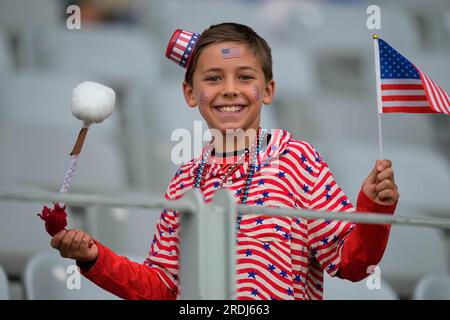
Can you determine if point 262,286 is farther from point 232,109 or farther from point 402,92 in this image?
point 402,92

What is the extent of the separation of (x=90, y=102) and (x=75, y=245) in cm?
20

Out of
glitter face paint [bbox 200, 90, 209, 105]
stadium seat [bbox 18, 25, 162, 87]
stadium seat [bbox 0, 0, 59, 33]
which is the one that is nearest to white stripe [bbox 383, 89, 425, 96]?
glitter face paint [bbox 200, 90, 209, 105]

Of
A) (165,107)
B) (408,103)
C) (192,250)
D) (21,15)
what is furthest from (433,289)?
(21,15)

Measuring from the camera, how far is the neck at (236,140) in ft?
5.29

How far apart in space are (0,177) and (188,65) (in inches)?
53.3

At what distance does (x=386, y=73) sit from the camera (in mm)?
1639

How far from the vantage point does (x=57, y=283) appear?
2.08 meters

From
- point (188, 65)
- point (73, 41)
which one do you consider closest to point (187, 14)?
point (73, 41)

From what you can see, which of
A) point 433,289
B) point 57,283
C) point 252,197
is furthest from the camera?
point 433,289

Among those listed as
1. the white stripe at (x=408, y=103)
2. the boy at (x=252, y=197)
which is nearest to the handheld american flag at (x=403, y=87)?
the white stripe at (x=408, y=103)

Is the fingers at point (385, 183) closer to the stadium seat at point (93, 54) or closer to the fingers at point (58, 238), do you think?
the fingers at point (58, 238)

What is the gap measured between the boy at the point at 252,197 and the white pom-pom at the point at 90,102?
165 millimetres

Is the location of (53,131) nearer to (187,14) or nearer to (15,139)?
(15,139)

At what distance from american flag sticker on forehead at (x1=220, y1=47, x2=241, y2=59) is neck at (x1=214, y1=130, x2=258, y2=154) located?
12 cm
